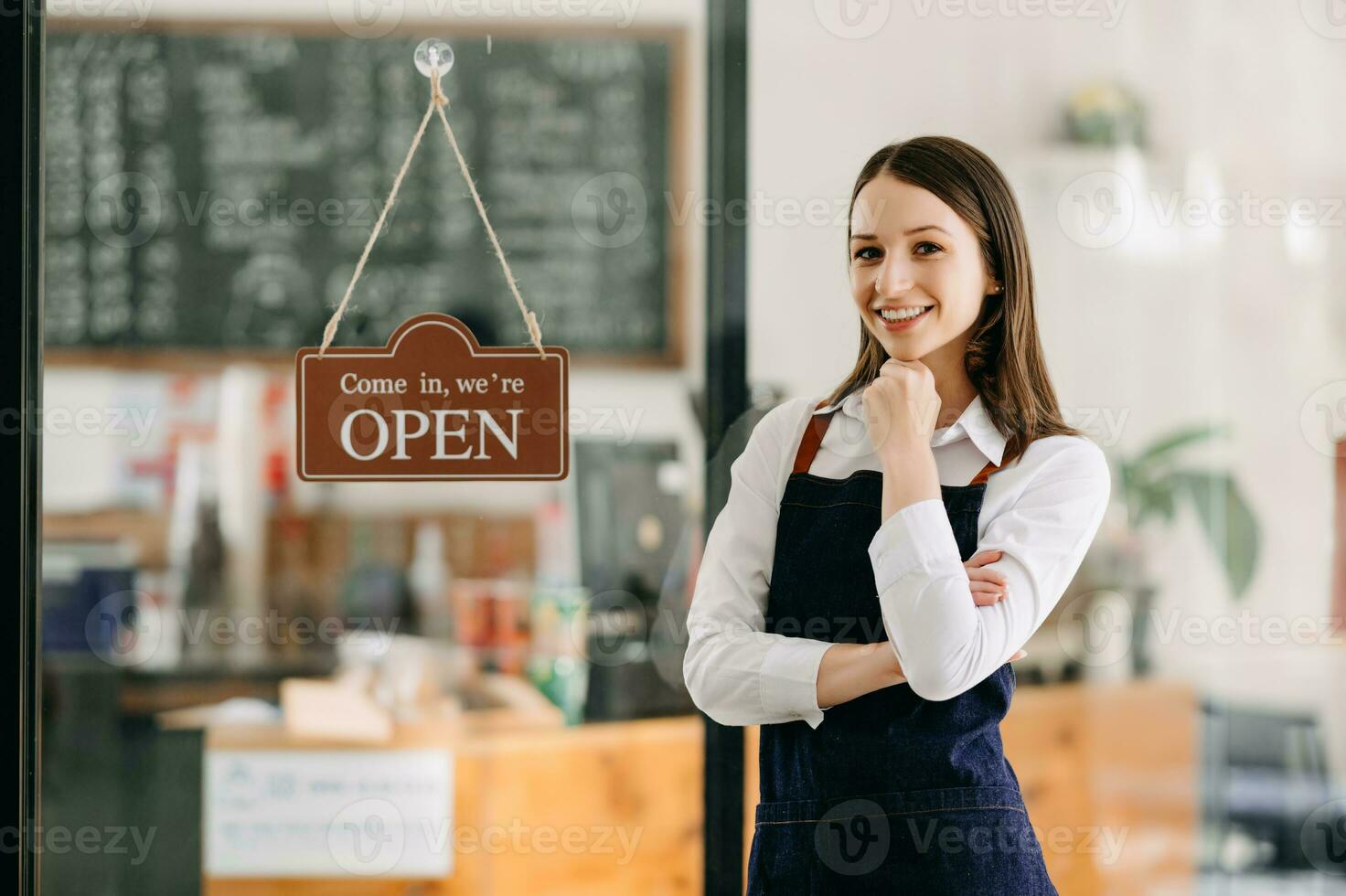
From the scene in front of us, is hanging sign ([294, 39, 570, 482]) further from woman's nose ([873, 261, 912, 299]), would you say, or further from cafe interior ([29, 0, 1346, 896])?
woman's nose ([873, 261, 912, 299])

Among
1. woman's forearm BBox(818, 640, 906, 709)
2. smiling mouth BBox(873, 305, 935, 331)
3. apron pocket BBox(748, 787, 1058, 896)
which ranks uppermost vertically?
smiling mouth BBox(873, 305, 935, 331)

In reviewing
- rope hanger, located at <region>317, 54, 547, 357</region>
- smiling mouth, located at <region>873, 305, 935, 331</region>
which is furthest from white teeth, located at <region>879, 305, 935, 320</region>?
rope hanger, located at <region>317, 54, 547, 357</region>

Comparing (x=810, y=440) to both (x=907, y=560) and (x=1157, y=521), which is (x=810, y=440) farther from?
(x=1157, y=521)

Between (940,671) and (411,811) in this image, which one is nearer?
(940,671)

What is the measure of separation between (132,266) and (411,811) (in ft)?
3.03

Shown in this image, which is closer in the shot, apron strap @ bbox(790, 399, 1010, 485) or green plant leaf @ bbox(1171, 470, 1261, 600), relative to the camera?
apron strap @ bbox(790, 399, 1010, 485)

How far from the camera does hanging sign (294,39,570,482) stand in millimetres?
1670

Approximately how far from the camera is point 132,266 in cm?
175

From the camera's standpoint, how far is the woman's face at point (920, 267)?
1330 mm

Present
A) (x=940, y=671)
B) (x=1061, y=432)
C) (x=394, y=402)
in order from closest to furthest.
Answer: (x=940, y=671)
(x=1061, y=432)
(x=394, y=402)

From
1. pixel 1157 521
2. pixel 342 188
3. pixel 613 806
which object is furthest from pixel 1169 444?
pixel 342 188

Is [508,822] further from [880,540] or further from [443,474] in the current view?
[880,540]

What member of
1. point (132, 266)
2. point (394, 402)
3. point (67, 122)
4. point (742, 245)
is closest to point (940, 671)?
point (742, 245)

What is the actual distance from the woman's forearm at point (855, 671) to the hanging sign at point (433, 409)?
60 centimetres
